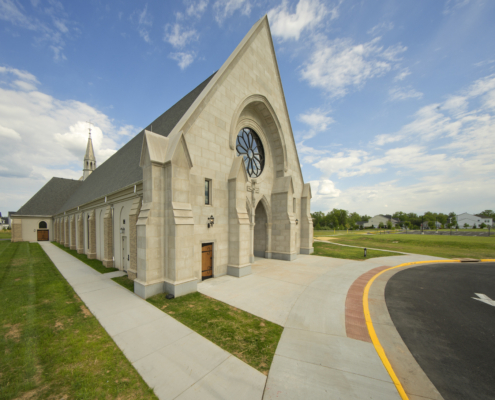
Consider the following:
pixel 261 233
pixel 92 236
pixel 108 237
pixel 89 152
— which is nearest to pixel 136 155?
pixel 108 237

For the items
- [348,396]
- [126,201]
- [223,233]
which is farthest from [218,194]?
[348,396]

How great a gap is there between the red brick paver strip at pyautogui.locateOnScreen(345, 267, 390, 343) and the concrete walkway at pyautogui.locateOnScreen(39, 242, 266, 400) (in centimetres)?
338

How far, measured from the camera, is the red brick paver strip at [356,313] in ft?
19.5

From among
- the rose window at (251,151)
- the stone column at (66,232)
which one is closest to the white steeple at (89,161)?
the stone column at (66,232)

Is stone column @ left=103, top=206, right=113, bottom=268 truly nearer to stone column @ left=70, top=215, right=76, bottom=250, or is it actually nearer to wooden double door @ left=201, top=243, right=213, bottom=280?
wooden double door @ left=201, top=243, right=213, bottom=280

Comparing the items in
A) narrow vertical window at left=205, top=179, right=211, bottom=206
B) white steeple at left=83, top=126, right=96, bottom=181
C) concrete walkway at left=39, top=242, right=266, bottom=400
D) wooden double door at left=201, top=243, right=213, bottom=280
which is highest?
white steeple at left=83, top=126, right=96, bottom=181

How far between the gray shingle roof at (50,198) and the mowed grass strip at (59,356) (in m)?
37.1

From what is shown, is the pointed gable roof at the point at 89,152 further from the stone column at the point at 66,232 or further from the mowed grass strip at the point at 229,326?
the mowed grass strip at the point at 229,326

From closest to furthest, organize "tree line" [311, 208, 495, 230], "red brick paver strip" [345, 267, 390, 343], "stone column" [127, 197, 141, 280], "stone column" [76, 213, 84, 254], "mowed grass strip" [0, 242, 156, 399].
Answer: "mowed grass strip" [0, 242, 156, 399]
"red brick paver strip" [345, 267, 390, 343]
"stone column" [127, 197, 141, 280]
"stone column" [76, 213, 84, 254]
"tree line" [311, 208, 495, 230]

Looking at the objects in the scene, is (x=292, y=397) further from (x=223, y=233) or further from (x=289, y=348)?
(x=223, y=233)

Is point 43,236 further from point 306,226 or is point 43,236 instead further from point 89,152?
point 306,226

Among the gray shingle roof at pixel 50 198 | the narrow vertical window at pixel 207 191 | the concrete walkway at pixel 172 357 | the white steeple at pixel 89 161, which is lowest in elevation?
the concrete walkway at pixel 172 357

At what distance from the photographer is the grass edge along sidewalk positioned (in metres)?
5.04

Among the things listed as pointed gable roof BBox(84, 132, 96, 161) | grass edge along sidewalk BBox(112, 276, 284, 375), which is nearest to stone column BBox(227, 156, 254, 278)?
grass edge along sidewalk BBox(112, 276, 284, 375)
